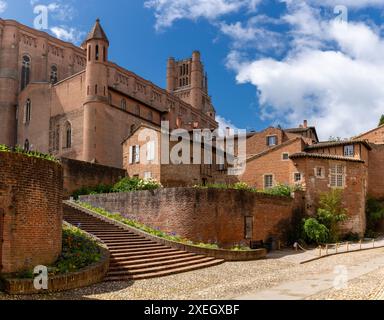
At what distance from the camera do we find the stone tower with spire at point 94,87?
46312mm

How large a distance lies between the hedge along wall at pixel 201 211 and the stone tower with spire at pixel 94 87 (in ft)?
61.1

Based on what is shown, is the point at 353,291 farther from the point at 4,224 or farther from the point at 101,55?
the point at 101,55

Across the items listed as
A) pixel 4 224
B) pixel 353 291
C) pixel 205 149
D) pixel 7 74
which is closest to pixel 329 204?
pixel 205 149

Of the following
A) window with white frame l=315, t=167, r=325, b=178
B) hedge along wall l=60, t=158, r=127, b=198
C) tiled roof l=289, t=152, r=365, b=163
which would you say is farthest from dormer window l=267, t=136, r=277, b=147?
hedge along wall l=60, t=158, r=127, b=198

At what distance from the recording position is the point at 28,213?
44.0 feet

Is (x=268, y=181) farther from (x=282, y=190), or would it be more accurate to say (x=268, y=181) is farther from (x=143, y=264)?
(x=143, y=264)

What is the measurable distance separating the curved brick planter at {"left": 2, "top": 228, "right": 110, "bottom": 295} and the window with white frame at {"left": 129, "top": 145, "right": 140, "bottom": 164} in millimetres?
22562

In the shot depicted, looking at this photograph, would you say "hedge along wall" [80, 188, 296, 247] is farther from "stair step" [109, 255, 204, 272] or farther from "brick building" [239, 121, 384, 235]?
"brick building" [239, 121, 384, 235]

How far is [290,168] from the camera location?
1358 inches

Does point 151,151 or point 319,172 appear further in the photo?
point 151,151

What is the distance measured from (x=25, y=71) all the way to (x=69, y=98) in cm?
1384

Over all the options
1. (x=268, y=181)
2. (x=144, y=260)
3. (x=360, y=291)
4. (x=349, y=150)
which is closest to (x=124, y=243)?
(x=144, y=260)

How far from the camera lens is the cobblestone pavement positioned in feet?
42.1
